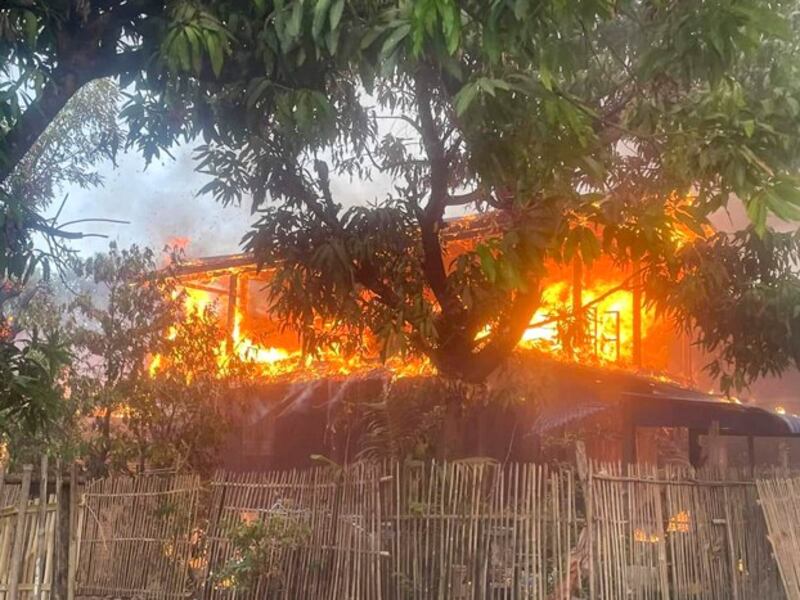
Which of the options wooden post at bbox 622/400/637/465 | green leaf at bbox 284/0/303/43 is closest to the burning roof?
wooden post at bbox 622/400/637/465

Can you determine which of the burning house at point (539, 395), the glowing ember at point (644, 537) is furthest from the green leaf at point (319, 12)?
the burning house at point (539, 395)

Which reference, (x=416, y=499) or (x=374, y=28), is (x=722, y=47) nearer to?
(x=374, y=28)

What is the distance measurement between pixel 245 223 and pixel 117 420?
13.5m

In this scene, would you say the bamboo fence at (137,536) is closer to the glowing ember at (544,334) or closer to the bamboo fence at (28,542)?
the glowing ember at (544,334)

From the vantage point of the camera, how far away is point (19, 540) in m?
6.60

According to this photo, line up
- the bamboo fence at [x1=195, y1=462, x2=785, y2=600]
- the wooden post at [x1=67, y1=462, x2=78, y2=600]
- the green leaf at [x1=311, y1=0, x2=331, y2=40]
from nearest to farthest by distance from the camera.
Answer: the green leaf at [x1=311, y1=0, x2=331, y2=40] → the wooden post at [x1=67, y1=462, x2=78, y2=600] → the bamboo fence at [x1=195, y1=462, x2=785, y2=600]

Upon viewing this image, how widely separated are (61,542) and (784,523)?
6946 mm

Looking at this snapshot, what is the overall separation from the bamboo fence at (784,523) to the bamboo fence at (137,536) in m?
6.13

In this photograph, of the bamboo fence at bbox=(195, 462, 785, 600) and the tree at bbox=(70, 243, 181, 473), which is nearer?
the bamboo fence at bbox=(195, 462, 785, 600)

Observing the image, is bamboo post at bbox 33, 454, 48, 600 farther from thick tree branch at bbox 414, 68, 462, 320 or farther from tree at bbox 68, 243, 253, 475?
tree at bbox 68, 243, 253, 475

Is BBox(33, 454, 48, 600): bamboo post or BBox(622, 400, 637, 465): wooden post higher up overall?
BBox(622, 400, 637, 465): wooden post

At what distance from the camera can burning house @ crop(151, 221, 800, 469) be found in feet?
41.0

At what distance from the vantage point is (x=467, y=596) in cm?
816

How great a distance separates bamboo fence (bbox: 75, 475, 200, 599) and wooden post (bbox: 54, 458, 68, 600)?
3734 mm
